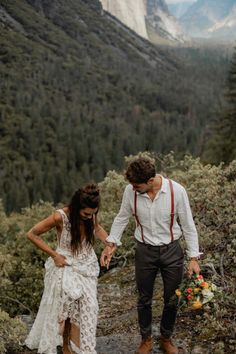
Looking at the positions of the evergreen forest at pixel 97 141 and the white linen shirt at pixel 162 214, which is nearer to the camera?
the white linen shirt at pixel 162 214

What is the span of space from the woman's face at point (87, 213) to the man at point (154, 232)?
0.46 meters

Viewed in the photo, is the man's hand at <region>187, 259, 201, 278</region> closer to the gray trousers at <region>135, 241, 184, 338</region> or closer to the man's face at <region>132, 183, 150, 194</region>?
the gray trousers at <region>135, 241, 184, 338</region>

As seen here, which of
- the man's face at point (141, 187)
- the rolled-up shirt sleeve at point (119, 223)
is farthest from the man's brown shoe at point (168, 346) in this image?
the man's face at point (141, 187)

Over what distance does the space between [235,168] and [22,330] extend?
19.9ft

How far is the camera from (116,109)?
435 feet

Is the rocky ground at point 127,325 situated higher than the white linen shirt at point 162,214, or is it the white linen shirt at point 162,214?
the white linen shirt at point 162,214

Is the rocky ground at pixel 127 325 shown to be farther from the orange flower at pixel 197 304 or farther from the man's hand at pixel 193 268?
the man's hand at pixel 193 268

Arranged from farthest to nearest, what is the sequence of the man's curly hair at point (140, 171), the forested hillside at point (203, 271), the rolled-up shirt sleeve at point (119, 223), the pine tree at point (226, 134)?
the pine tree at point (226, 134) < the forested hillside at point (203, 271) < the rolled-up shirt sleeve at point (119, 223) < the man's curly hair at point (140, 171)

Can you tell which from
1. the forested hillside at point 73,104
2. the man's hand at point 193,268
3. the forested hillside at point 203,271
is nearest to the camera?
the man's hand at point 193,268

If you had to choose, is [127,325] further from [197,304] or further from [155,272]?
[197,304]

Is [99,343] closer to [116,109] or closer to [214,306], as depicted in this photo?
[214,306]

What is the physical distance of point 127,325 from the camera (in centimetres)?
665

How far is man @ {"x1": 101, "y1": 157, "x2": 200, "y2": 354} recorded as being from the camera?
4.85 meters

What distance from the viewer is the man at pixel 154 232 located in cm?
485
